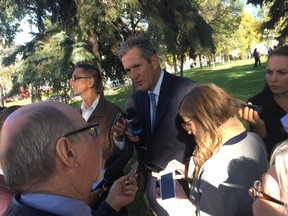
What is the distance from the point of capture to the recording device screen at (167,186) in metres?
2.36

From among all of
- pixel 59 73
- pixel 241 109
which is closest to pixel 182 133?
pixel 241 109

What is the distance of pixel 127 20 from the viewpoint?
8.32 metres

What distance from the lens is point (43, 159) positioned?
49.6 inches

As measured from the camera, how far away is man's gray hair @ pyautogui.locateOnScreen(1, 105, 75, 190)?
125 centimetres

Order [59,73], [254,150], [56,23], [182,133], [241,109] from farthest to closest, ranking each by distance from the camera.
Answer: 1. [56,23]
2. [59,73]
3. [182,133]
4. [241,109]
5. [254,150]

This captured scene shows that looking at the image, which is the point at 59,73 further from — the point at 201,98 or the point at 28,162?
the point at 28,162

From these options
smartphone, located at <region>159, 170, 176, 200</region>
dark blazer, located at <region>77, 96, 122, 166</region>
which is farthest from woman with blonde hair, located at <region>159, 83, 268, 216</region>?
dark blazer, located at <region>77, 96, 122, 166</region>

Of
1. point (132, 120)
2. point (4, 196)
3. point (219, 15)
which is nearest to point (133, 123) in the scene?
point (132, 120)

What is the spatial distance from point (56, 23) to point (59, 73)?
1.83 m

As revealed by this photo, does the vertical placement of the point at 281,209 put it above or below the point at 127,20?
below

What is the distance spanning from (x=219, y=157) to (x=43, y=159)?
1158mm

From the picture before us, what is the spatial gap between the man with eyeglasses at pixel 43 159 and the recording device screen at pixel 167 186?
1090 mm

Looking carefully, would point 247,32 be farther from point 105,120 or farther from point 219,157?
point 219,157

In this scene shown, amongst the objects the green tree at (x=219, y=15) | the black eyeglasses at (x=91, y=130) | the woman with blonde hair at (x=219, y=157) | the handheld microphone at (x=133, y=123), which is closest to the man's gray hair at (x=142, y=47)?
the handheld microphone at (x=133, y=123)
